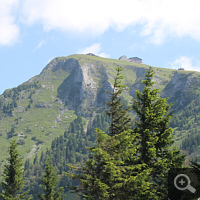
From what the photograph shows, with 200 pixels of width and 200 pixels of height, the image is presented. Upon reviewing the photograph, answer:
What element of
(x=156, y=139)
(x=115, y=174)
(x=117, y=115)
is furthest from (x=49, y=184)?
(x=156, y=139)

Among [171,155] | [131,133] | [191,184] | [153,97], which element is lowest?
[191,184]

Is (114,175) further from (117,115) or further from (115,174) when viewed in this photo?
(117,115)

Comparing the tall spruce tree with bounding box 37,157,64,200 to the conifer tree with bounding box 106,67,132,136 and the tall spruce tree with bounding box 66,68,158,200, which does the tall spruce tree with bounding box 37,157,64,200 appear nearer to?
the conifer tree with bounding box 106,67,132,136

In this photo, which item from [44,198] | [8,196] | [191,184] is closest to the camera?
[191,184]

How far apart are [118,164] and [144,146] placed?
167 inches

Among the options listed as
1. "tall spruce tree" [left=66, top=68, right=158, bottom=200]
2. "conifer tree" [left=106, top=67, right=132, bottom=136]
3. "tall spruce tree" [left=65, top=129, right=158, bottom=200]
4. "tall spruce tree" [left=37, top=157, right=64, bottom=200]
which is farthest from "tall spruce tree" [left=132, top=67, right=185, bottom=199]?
"tall spruce tree" [left=37, top=157, right=64, bottom=200]

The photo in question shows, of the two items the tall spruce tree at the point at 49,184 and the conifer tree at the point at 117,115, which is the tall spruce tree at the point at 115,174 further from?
the tall spruce tree at the point at 49,184

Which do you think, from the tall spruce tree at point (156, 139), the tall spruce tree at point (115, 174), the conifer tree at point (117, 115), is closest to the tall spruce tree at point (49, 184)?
the conifer tree at point (117, 115)

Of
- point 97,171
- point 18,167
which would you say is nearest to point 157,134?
point 97,171

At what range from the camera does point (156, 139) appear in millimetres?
26891

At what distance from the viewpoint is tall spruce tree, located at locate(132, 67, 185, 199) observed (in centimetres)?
2650

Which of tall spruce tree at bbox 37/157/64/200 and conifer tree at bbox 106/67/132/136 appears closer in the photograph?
conifer tree at bbox 106/67/132/136

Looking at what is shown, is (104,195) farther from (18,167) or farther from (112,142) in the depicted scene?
(18,167)

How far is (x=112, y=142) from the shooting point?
26250 millimetres
